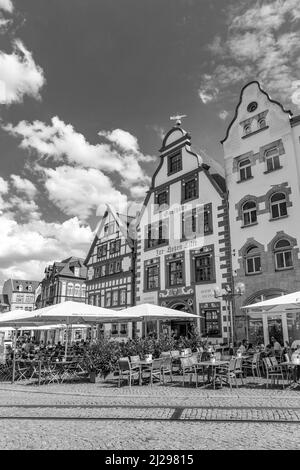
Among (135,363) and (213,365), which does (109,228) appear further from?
(213,365)

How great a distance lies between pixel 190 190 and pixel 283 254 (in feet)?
28.5

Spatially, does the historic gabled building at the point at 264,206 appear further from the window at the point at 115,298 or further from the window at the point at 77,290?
the window at the point at 77,290

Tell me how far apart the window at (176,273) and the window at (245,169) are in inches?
274

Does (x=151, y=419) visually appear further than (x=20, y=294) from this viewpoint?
No

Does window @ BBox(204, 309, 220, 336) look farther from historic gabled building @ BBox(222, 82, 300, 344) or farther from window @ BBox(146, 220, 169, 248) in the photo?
window @ BBox(146, 220, 169, 248)

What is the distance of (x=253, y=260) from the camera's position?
68.7 ft

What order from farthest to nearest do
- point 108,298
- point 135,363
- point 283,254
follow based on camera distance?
1. point 108,298
2. point 283,254
3. point 135,363

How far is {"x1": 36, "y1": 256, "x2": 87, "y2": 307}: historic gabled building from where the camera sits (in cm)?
5181

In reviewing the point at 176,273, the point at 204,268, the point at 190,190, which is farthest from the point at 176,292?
the point at 190,190

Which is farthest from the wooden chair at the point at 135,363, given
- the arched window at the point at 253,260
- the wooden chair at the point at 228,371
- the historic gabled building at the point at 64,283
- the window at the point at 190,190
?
the historic gabled building at the point at 64,283

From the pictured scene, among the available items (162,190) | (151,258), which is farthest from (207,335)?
(162,190)

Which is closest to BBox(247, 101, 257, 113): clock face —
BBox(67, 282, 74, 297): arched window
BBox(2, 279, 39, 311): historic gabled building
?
BBox(67, 282, 74, 297): arched window

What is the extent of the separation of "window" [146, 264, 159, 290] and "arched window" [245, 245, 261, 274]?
783cm

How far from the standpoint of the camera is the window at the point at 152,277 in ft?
88.8
